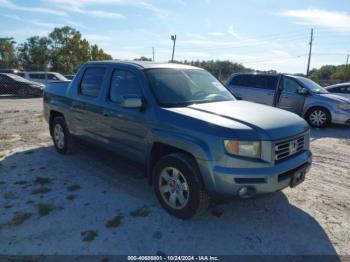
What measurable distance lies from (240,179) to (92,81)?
10.3ft

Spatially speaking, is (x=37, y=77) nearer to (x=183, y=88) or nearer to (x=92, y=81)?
(x=92, y=81)

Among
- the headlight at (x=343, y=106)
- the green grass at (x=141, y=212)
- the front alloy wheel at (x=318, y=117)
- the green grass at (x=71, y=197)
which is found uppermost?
the headlight at (x=343, y=106)

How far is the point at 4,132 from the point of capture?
8.29 metres

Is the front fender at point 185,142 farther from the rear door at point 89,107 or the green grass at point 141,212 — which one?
the rear door at point 89,107

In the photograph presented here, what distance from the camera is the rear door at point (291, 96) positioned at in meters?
10.1

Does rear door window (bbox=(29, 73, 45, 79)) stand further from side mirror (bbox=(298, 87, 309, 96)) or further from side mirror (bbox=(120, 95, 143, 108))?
side mirror (bbox=(120, 95, 143, 108))

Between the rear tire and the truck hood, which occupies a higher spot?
the truck hood

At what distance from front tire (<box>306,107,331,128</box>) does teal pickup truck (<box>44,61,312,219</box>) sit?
6201 millimetres

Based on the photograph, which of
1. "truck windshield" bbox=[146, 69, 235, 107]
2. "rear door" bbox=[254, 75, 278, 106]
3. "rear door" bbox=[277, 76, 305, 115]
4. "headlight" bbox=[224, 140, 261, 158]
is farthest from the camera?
"rear door" bbox=[254, 75, 278, 106]

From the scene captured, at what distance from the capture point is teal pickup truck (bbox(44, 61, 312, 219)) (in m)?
3.25

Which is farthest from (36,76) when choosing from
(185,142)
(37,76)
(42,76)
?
(185,142)

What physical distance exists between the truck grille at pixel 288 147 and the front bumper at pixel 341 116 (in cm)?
671

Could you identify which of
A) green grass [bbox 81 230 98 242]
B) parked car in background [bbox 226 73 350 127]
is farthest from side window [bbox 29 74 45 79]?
green grass [bbox 81 230 98 242]

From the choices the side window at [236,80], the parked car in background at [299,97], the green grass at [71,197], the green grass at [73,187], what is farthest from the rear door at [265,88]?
the green grass at [71,197]
